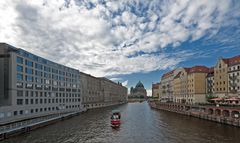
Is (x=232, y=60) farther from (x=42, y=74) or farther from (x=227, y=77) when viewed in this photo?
(x=42, y=74)

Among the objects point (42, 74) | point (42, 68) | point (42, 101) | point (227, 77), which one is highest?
point (42, 68)

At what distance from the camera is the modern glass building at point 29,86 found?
243 ft

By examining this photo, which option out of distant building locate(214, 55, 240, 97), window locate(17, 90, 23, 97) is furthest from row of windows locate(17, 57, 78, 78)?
distant building locate(214, 55, 240, 97)

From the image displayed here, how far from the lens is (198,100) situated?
127875mm

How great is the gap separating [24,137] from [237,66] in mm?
103849

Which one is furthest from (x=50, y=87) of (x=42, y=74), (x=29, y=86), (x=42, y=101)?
(x=29, y=86)

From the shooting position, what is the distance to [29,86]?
85.6 m

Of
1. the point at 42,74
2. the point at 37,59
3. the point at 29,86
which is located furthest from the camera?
the point at 42,74

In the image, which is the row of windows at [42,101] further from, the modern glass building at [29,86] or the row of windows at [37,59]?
the row of windows at [37,59]

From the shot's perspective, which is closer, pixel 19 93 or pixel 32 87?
pixel 19 93

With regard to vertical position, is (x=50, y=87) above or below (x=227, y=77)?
below

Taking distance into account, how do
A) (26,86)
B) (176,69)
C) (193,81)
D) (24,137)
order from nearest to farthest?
(24,137), (26,86), (193,81), (176,69)

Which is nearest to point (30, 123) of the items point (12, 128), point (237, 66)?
point (12, 128)

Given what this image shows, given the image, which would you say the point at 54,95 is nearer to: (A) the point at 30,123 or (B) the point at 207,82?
(A) the point at 30,123
